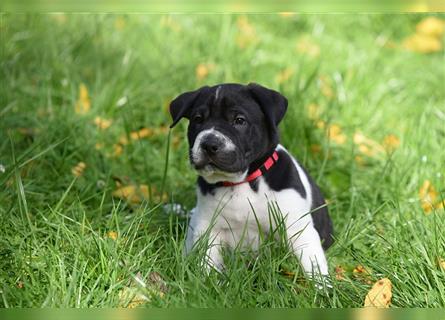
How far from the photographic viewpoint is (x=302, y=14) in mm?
8883

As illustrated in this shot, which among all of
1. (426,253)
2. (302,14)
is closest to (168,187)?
(426,253)

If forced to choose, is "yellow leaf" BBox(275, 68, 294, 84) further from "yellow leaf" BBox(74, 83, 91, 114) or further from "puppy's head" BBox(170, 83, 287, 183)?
"puppy's head" BBox(170, 83, 287, 183)

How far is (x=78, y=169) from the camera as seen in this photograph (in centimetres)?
555

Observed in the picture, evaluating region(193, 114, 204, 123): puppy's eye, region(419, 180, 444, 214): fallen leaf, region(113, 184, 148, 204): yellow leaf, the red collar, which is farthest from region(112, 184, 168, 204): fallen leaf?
region(419, 180, 444, 214): fallen leaf

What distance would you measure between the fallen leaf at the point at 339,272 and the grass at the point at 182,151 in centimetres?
3

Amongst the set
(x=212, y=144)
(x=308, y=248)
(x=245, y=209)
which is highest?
(x=212, y=144)

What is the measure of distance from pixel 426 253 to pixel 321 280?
0.53 m

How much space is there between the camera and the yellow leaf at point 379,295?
3.88m

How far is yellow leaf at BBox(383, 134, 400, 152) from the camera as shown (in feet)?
20.2

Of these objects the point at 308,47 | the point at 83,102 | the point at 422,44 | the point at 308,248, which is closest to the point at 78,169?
the point at 83,102

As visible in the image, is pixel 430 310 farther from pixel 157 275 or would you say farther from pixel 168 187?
pixel 168 187

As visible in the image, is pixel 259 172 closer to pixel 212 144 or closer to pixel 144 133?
pixel 212 144

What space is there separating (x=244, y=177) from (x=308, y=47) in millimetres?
3818

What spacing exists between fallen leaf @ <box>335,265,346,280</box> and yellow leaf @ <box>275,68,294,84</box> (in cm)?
272
